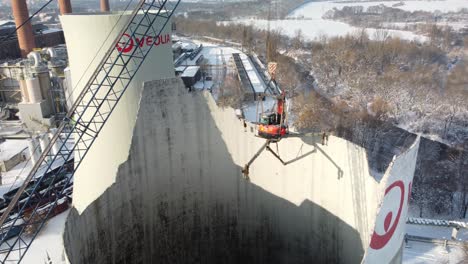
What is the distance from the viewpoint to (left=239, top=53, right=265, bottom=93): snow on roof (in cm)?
3531

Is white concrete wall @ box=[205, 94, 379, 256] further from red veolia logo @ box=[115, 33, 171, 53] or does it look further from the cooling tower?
red veolia logo @ box=[115, 33, 171, 53]

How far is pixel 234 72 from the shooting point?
1626 inches

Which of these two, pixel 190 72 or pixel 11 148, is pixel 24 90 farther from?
pixel 190 72

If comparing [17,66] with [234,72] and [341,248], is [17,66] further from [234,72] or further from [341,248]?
[341,248]

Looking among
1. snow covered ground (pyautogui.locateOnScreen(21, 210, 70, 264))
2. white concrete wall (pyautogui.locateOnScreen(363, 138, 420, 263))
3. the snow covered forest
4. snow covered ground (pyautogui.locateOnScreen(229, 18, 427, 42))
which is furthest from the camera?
snow covered ground (pyautogui.locateOnScreen(229, 18, 427, 42))

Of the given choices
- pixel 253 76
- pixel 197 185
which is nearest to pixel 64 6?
pixel 253 76

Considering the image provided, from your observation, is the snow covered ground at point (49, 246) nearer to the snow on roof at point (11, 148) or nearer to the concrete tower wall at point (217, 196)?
the concrete tower wall at point (217, 196)

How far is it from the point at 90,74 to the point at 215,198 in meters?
4.54

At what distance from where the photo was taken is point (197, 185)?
10.6 m

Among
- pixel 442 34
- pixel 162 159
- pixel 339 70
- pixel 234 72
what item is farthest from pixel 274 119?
pixel 442 34

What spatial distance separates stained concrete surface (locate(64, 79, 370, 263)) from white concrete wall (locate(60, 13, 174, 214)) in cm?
116

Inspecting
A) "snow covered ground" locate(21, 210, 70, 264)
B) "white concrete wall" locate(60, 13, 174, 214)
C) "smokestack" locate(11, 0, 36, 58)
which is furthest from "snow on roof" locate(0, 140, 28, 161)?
"white concrete wall" locate(60, 13, 174, 214)

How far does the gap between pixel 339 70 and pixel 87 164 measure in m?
38.4

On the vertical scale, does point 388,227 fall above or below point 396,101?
above
